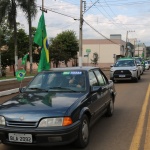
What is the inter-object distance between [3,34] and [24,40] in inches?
134

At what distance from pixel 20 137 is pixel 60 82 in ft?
6.53

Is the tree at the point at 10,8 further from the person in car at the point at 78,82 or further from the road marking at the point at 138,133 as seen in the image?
the person in car at the point at 78,82

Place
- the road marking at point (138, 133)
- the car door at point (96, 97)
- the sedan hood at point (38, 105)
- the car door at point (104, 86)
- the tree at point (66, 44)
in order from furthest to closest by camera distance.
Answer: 1. the tree at point (66, 44)
2. the car door at point (104, 86)
3. the car door at point (96, 97)
4. the road marking at point (138, 133)
5. the sedan hood at point (38, 105)

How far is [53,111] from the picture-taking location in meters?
5.26

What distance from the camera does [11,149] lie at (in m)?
5.83

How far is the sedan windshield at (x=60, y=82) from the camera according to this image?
21.9 ft

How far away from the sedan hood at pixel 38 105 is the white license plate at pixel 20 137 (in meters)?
0.25

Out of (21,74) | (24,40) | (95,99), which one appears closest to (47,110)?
(95,99)

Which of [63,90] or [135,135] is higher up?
[63,90]

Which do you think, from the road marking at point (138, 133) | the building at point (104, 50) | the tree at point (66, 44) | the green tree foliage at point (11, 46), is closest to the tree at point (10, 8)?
the green tree foliage at point (11, 46)

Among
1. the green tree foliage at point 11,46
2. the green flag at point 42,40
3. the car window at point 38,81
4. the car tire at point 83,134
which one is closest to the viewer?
the car tire at point 83,134

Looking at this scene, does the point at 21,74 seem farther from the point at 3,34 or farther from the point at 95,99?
the point at 3,34

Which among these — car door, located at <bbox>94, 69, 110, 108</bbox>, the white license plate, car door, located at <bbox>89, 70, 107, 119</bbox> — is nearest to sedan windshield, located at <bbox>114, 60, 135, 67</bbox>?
car door, located at <bbox>94, 69, 110, 108</bbox>

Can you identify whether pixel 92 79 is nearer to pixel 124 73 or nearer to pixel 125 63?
pixel 124 73
